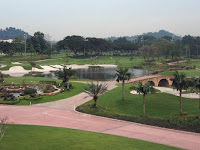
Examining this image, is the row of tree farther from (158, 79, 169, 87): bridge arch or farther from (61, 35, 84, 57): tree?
(158, 79, 169, 87): bridge arch

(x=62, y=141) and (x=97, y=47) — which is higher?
(x=97, y=47)

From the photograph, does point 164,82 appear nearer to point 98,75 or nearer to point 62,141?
point 98,75

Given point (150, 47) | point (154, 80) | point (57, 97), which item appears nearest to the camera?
point (57, 97)

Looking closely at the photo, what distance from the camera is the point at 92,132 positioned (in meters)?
30.8

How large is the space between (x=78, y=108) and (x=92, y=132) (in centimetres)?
1259

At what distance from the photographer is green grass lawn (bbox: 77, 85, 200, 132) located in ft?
114

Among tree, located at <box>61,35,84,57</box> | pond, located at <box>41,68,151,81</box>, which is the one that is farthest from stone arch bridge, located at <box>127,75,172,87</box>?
tree, located at <box>61,35,84,57</box>

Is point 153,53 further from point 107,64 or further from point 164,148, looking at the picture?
point 164,148

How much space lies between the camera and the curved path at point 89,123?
2952cm

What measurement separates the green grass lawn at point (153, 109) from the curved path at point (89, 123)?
134cm

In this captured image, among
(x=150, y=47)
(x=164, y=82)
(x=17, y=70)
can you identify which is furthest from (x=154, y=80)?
(x=150, y=47)

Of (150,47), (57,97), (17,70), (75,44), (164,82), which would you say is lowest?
(57,97)

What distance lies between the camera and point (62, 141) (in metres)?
25.5

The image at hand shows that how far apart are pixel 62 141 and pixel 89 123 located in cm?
1022
